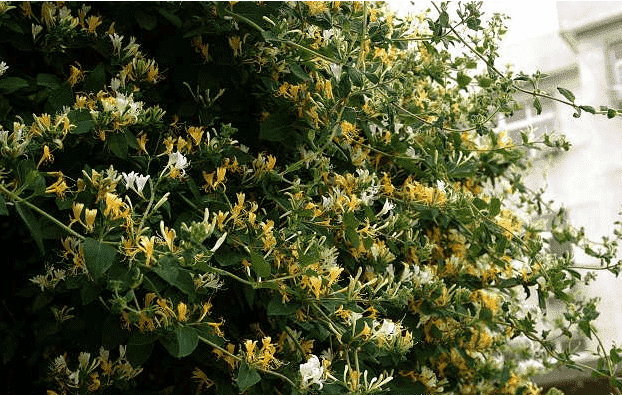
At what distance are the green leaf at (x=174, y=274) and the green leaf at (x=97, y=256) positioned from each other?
49 mm

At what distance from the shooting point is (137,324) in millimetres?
944

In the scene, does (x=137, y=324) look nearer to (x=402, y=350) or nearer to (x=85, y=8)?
(x=402, y=350)

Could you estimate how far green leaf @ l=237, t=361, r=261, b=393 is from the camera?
915mm

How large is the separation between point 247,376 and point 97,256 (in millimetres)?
254

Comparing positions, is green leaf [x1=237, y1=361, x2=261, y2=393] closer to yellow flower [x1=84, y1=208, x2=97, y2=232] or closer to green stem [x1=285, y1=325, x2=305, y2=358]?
green stem [x1=285, y1=325, x2=305, y2=358]

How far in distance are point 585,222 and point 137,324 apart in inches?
192

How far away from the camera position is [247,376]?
0.93 m

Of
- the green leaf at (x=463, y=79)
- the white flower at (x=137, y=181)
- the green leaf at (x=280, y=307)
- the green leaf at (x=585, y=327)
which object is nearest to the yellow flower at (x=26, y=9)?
the white flower at (x=137, y=181)

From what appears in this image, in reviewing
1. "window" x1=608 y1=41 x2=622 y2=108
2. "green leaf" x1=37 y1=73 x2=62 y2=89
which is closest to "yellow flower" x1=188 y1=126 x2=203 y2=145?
"green leaf" x1=37 y1=73 x2=62 y2=89

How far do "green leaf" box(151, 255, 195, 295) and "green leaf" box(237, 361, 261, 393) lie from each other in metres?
0.14

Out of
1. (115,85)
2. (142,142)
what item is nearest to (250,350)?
(142,142)

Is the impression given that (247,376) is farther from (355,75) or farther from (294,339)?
(355,75)

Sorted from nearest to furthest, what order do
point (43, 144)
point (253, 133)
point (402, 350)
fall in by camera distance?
1. point (43, 144)
2. point (402, 350)
3. point (253, 133)

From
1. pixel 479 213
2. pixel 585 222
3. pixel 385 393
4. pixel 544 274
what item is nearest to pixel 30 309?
pixel 385 393
